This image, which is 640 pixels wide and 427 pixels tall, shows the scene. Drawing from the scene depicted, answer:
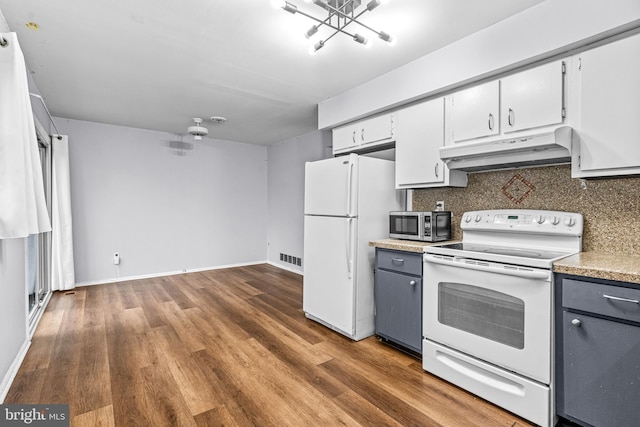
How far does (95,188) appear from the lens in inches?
186

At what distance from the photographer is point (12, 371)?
2.18 m

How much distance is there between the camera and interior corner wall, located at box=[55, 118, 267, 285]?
15.3 ft

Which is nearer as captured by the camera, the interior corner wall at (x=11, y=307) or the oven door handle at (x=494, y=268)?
the oven door handle at (x=494, y=268)

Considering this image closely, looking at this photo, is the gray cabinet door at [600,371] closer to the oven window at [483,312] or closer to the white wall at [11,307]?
the oven window at [483,312]

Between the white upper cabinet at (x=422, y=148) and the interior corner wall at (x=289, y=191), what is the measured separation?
84.6 inches

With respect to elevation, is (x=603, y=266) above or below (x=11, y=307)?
above

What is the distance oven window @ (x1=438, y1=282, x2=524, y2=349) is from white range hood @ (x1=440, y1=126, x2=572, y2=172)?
92 cm

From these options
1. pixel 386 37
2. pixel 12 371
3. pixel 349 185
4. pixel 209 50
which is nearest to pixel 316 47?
pixel 386 37

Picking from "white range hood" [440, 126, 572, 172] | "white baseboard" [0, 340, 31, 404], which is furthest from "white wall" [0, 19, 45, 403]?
"white range hood" [440, 126, 572, 172]

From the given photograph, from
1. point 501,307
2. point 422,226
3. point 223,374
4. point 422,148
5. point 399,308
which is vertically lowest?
point 223,374

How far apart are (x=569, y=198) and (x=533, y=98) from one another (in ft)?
2.37

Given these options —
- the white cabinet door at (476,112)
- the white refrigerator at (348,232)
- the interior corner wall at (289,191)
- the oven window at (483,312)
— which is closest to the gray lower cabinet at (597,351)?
the oven window at (483,312)

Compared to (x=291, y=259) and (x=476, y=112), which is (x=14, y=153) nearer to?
(x=476, y=112)

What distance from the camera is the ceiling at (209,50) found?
2014 mm
